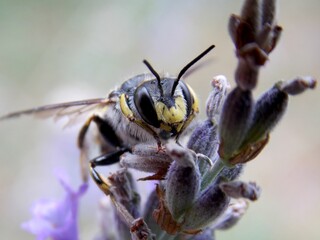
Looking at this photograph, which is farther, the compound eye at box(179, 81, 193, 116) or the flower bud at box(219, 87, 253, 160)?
the compound eye at box(179, 81, 193, 116)

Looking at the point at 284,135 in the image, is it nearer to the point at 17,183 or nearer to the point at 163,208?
the point at 17,183

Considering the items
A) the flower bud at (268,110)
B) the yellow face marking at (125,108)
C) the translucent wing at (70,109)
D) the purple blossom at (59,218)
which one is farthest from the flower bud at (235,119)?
the purple blossom at (59,218)

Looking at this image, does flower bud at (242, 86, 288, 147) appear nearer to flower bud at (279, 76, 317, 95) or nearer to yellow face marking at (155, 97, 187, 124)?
flower bud at (279, 76, 317, 95)

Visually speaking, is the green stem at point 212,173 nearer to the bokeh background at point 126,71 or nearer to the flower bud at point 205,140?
the flower bud at point 205,140

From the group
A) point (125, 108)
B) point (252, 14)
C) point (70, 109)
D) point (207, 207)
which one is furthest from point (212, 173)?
point (70, 109)

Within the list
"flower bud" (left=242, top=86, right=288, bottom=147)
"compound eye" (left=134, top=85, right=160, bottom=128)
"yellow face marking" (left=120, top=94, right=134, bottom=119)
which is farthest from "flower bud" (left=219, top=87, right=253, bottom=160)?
"yellow face marking" (left=120, top=94, right=134, bottom=119)

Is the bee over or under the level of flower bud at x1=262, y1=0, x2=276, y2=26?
over

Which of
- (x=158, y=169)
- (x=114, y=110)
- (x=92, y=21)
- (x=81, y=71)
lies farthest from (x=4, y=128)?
(x=158, y=169)
